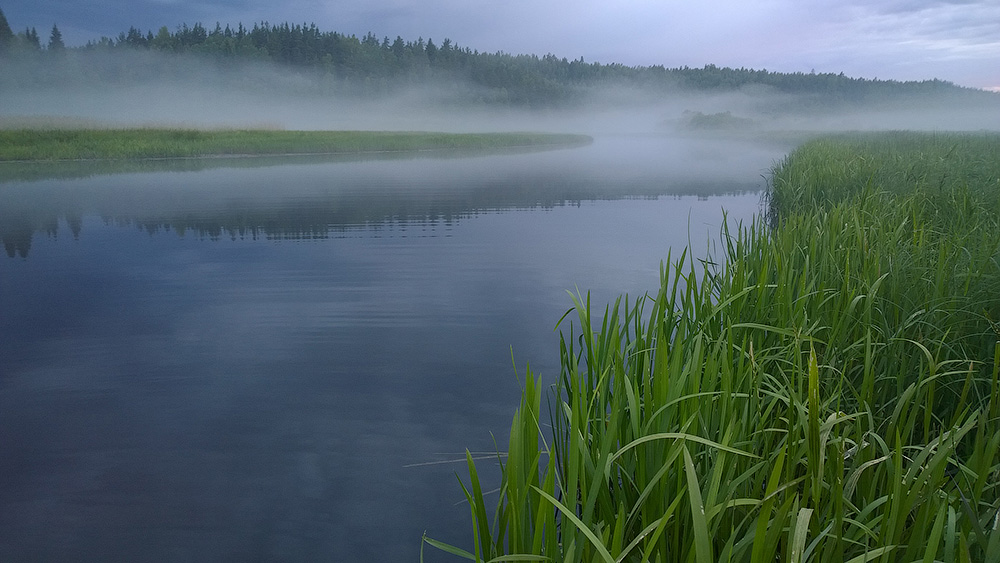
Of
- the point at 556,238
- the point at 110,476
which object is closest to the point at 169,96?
the point at 556,238

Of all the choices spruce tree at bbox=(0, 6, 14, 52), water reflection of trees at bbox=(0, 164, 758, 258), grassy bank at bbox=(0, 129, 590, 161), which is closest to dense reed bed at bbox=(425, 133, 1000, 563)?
water reflection of trees at bbox=(0, 164, 758, 258)

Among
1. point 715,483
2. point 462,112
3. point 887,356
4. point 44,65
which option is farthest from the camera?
point 462,112

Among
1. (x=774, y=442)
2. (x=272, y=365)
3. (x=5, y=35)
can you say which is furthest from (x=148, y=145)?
(x=5, y=35)

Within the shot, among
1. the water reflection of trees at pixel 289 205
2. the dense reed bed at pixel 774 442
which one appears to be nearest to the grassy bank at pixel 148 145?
the water reflection of trees at pixel 289 205

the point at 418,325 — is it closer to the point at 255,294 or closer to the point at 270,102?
the point at 255,294

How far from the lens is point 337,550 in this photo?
8.89 ft

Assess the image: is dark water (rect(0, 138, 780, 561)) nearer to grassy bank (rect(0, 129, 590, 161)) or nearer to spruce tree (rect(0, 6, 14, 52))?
grassy bank (rect(0, 129, 590, 161))

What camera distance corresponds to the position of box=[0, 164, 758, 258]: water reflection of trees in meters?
10.9

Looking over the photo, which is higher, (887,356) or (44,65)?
(44,65)

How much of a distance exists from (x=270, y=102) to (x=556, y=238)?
75683mm

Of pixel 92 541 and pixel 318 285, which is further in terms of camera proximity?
pixel 318 285

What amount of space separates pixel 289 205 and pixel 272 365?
9.41 meters

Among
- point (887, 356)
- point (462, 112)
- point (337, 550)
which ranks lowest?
point (337, 550)

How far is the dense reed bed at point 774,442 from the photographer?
1462 millimetres
